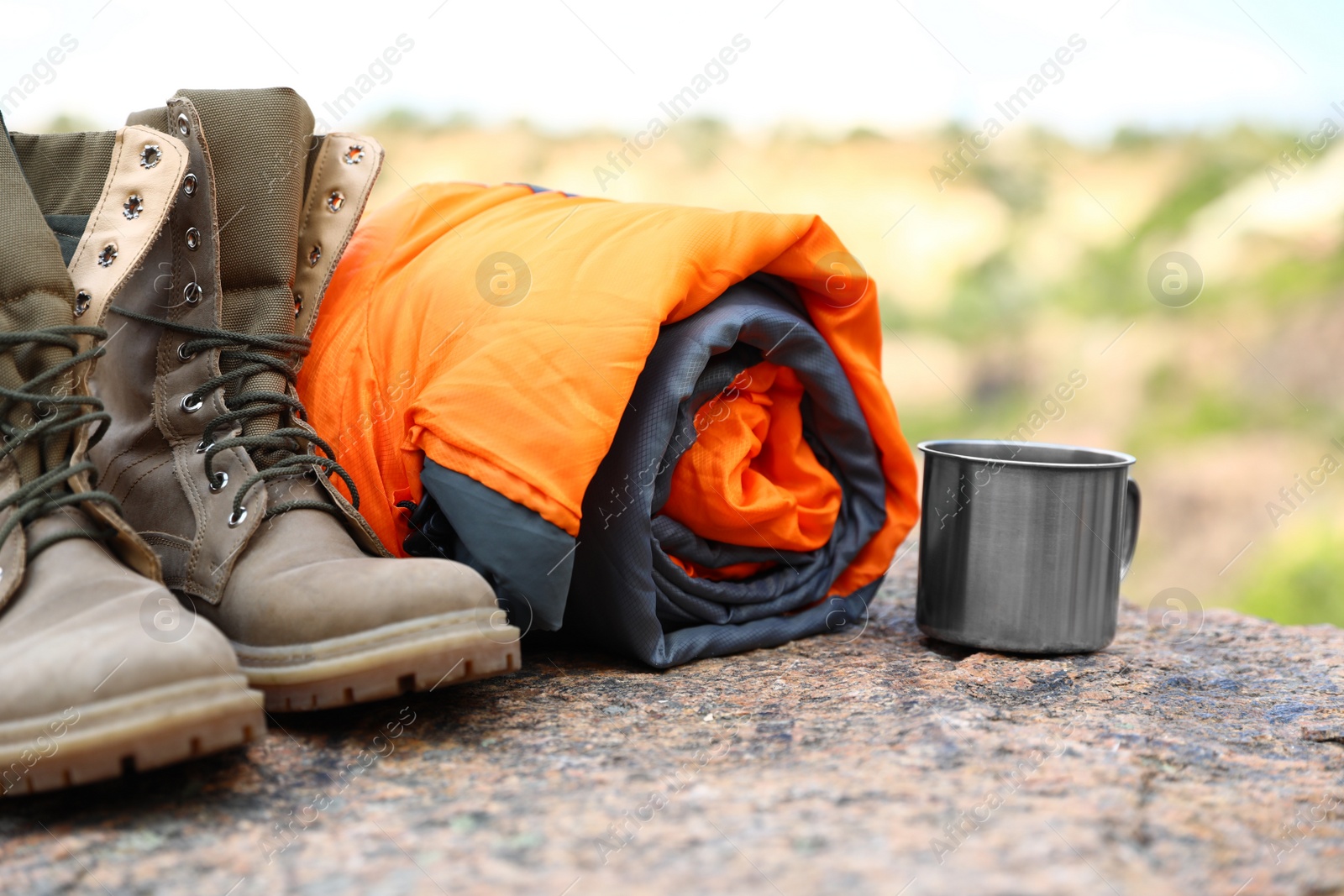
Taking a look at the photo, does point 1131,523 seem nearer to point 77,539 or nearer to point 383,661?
point 383,661

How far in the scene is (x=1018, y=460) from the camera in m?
1.38

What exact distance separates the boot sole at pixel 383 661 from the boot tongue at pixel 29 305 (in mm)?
276

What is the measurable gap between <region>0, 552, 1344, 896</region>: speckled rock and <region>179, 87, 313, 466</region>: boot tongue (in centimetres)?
44

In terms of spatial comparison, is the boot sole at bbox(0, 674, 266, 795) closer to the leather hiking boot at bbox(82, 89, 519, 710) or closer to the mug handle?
the leather hiking boot at bbox(82, 89, 519, 710)

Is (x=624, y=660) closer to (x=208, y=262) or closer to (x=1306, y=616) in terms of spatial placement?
(x=208, y=262)

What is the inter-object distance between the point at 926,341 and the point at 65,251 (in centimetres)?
534

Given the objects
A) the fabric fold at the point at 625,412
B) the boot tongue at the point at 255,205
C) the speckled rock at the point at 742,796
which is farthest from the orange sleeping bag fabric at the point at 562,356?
the speckled rock at the point at 742,796

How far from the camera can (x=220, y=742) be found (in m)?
0.87

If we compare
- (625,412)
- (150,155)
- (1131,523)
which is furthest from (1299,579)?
(150,155)

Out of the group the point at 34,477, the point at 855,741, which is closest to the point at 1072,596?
the point at 855,741

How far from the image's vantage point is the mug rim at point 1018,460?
132 cm

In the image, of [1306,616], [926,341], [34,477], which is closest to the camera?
[34,477]

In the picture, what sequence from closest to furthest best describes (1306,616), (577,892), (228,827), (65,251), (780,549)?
(577,892) → (228,827) → (65,251) → (780,549) → (1306,616)

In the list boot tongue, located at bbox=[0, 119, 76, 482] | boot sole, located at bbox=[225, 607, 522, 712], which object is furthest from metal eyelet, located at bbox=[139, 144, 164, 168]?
boot sole, located at bbox=[225, 607, 522, 712]
